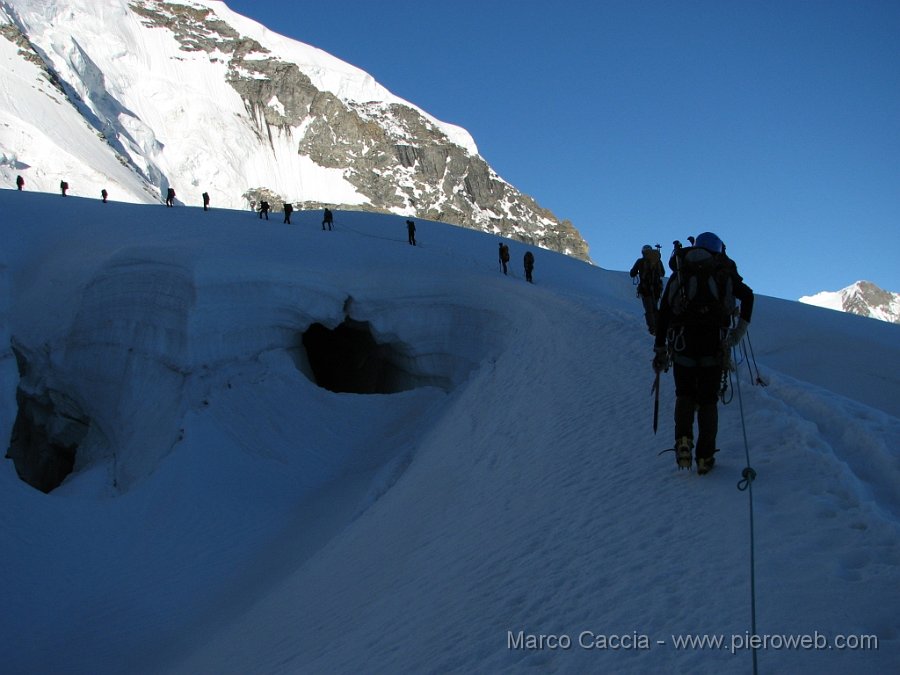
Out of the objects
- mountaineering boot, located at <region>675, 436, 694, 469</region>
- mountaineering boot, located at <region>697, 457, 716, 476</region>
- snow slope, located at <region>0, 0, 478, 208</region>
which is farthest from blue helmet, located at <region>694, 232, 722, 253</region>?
snow slope, located at <region>0, 0, 478, 208</region>

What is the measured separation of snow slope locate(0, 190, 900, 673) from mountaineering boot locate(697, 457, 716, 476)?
0.32ft

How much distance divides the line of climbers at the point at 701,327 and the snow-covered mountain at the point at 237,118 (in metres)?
85.7

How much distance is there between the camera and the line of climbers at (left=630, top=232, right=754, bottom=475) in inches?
218

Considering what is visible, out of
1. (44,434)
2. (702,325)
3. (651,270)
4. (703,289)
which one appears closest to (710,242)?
(703,289)

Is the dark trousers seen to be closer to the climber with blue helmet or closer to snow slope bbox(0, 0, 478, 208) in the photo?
the climber with blue helmet

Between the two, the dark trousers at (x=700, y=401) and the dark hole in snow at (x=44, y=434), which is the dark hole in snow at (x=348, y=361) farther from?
the dark trousers at (x=700, y=401)

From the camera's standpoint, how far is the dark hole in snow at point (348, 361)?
2088 cm

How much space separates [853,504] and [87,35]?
441ft

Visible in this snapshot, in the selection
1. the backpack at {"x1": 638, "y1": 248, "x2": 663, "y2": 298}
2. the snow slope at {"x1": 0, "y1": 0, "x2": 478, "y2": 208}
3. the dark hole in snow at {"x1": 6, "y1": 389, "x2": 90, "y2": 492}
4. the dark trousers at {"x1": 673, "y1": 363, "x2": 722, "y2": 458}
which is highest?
the snow slope at {"x1": 0, "y1": 0, "x2": 478, "y2": 208}

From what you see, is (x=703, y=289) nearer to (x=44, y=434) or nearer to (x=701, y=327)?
(x=701, y=327)

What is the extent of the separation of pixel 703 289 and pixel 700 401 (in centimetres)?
85

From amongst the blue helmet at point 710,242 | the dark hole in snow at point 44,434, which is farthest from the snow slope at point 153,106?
the blue helmet at point 710,242

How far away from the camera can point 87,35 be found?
115 metres

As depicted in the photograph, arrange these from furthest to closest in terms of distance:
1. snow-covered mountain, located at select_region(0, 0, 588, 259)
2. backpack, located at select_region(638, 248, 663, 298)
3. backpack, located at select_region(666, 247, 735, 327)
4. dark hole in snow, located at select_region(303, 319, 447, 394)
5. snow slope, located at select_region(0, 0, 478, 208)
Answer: snow-covered mountain, located at select_region(0, 0, 588, 259), snow slope, located at select_region(0, 0, 478, 208), dark hole in snow, located at select_region(303, 319, 447, 394), backpack, located at select_region(638, 248, 663, 298), backpack, located at select_region(666, 247, 735, 327)
